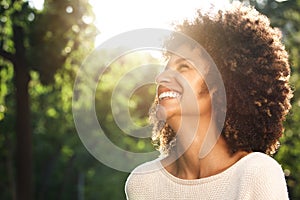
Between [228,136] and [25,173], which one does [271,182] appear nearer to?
[228,136]

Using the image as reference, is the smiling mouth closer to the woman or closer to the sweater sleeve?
the woman

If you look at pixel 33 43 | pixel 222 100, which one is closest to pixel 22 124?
pixel 33 43

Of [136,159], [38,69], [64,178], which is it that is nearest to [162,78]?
[38,69]

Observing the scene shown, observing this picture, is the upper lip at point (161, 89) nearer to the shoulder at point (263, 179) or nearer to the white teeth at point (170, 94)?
the white teeth at point (170, 94)

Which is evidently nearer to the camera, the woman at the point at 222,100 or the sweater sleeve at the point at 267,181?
the sweater sleeve at the point at 267,181

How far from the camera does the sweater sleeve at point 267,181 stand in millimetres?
2859

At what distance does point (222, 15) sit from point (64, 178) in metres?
46.8

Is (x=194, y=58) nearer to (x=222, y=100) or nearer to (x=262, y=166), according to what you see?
(x=222, y=100)

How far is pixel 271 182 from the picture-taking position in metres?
2.88

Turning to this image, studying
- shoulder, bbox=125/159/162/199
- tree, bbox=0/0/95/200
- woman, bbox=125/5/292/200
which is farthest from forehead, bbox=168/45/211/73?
tree, bbox=0/0/95/200

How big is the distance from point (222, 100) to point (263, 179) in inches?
14.3

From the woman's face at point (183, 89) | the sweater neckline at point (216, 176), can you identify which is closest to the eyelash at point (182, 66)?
the woman's face at point (183, 89)

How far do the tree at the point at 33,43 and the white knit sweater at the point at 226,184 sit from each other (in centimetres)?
1241

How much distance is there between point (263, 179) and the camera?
2.88m
